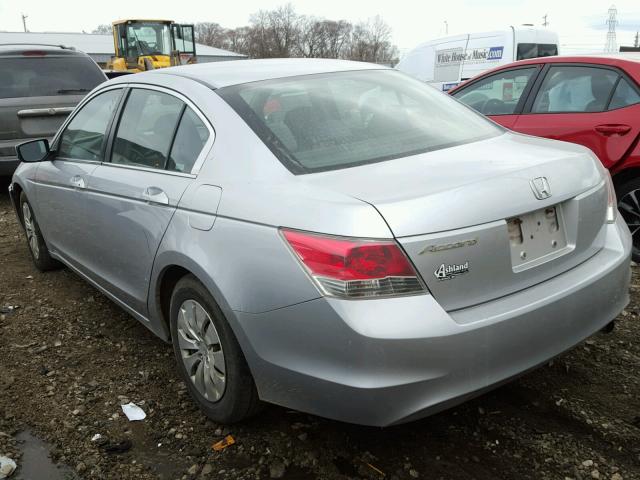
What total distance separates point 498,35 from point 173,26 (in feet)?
44.0

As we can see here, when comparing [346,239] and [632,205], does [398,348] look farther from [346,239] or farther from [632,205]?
[632,205]

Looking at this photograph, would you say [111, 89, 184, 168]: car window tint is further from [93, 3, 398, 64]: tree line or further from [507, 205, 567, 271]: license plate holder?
[93, 3, 398, 64]: tree line

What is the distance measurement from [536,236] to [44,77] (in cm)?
696

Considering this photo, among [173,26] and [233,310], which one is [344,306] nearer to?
[233,310]

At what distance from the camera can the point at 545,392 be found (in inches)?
119

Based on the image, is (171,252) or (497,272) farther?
(171,252)

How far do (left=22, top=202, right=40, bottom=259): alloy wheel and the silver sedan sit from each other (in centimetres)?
189

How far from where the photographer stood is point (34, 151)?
431cm

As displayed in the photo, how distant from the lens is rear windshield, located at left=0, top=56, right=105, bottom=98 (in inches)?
292

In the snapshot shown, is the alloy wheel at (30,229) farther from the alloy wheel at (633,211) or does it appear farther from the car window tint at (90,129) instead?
the alloy wheel at (633,211)

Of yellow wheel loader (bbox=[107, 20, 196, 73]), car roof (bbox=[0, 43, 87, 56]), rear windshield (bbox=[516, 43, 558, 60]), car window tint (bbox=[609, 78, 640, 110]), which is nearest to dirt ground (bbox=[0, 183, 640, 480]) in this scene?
car window tint (bbox=[609, 78, 640, 110])

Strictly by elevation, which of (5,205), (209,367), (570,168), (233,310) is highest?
(570,168)

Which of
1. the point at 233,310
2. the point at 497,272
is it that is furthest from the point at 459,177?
the point at 233,310

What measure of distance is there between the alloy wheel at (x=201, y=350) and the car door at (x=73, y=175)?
1256 mm
